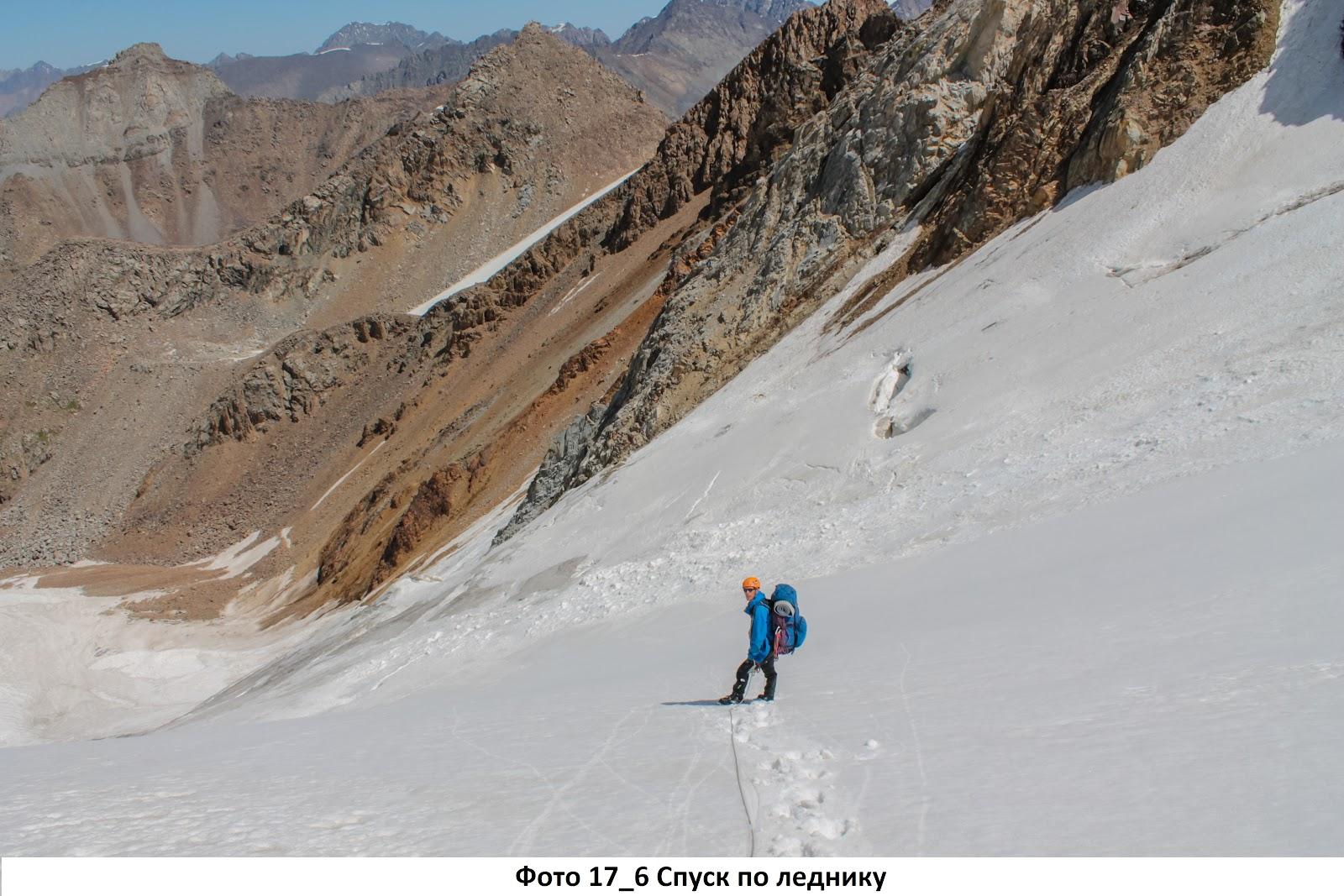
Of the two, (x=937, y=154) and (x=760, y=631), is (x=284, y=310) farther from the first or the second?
(x=760, y=631)

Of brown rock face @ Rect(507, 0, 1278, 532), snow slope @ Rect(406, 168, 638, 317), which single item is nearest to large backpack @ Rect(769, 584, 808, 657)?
brown rock face @ Rect(507, 0, 1278, 532)

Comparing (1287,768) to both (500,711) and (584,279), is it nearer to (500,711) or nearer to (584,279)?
(500,711)

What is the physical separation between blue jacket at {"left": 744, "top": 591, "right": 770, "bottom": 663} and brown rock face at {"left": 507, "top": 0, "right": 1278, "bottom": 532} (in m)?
15.3

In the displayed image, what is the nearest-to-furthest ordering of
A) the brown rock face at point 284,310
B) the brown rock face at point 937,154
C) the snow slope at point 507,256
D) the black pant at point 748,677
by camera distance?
the black pant at point 748,677
the brown rock face at point 937,154
the brown rock face at point 284,310
the snow slope at point 507,256

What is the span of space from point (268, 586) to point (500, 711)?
31060 mm

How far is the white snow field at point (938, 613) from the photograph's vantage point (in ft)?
16.1

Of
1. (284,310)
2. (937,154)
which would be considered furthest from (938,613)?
(284,310)

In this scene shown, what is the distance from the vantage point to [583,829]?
5.07m

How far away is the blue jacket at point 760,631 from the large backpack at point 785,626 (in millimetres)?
45

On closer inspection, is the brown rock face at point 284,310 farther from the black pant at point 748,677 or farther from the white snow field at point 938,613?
the black pant at point 748,677

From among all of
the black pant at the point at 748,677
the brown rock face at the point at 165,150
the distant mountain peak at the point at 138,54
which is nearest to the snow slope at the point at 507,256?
the black pant at the point at 748,677

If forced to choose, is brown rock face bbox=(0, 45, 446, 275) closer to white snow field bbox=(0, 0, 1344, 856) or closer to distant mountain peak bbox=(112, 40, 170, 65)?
distant mountain peak bbox=(112, 40, 170, 65)

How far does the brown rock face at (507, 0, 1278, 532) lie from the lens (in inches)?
771

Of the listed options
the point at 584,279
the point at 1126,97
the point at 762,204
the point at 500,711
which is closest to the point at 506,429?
the point at 762,204
